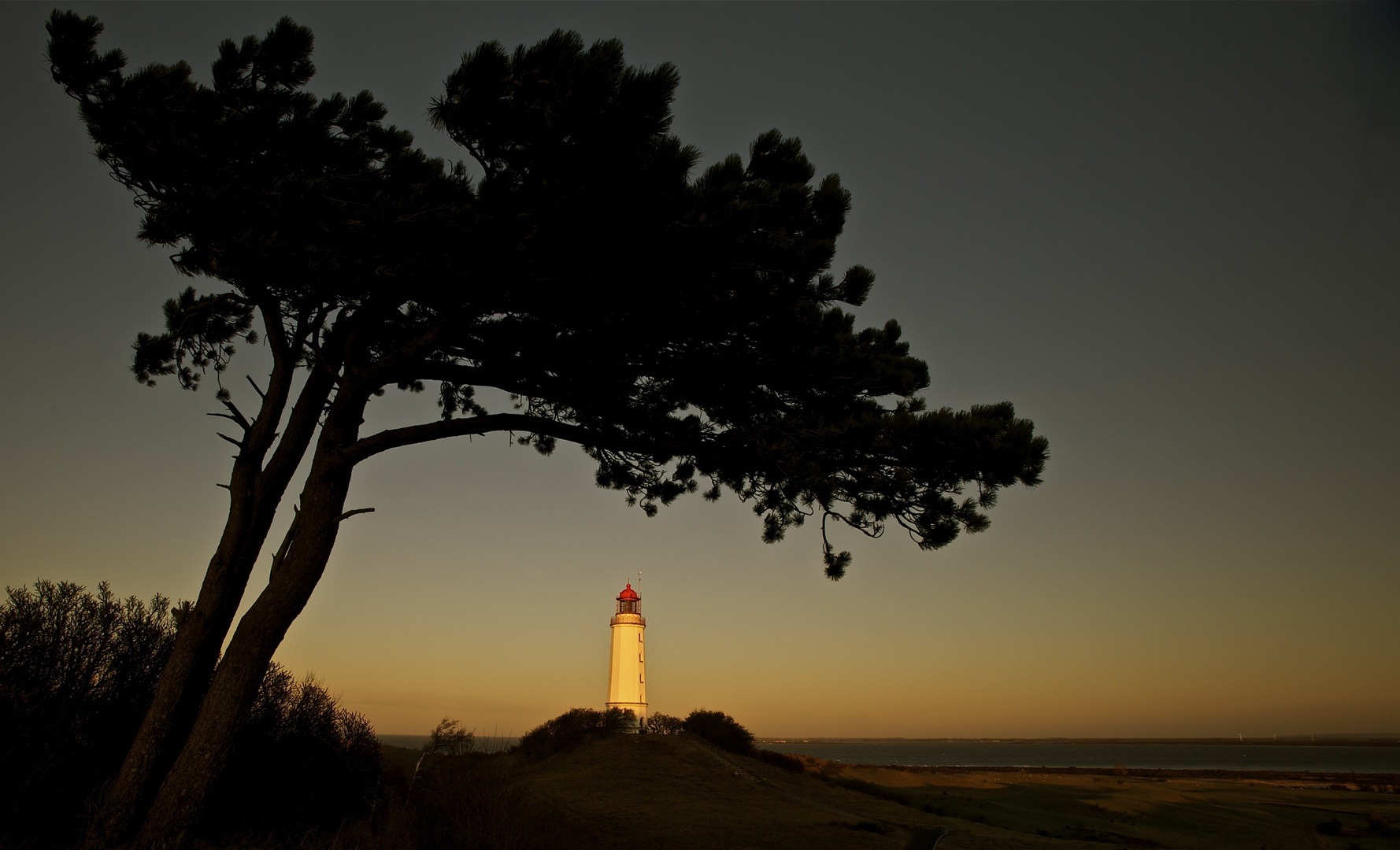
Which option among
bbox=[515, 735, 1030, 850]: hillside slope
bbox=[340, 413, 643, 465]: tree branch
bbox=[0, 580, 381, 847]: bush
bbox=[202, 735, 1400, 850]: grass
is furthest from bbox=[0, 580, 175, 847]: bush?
bbox=[515, 735, 1030, 850]: hillside slope

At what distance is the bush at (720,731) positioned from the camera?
2689 cm

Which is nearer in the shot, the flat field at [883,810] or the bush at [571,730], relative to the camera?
the flat field at [883,810]

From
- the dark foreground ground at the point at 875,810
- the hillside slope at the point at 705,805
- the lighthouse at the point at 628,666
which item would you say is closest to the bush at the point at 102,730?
the dark foreground ground at the point at 875,810

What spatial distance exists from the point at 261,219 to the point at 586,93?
2.94 m

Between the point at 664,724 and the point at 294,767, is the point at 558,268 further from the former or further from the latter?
the point at 664,724

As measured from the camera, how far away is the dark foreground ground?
1349cm

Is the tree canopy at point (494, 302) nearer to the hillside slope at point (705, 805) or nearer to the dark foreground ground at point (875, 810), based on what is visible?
the dark foreground ground at point (875, 810)

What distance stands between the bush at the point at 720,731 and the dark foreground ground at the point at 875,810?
186cm

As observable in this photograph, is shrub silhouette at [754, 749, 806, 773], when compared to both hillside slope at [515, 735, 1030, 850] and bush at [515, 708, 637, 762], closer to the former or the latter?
hillside slope at [515, 735, 1030, 850]

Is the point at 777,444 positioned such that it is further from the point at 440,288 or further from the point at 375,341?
the point at 375,341

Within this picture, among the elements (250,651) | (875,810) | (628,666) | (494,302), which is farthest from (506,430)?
(628,666)

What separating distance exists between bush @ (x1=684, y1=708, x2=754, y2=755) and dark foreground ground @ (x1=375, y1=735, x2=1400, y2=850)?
1.86 metres

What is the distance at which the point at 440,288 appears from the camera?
668 centimetres

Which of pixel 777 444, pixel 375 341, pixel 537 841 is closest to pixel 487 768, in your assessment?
pixel 537 841
